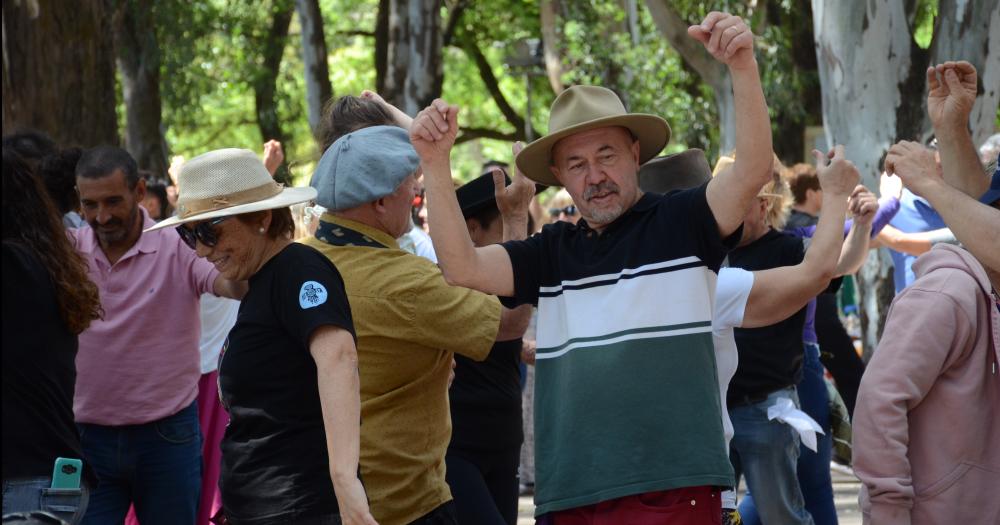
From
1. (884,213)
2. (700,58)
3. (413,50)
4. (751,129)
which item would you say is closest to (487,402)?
(751,129)

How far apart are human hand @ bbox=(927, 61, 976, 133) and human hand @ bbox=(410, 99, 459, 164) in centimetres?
146

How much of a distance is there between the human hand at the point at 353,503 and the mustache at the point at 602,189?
1.08 meters

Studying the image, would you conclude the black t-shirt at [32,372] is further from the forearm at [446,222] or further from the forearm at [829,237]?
the forearm at [829,237]

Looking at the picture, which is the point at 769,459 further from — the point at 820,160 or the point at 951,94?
the point at 951,94

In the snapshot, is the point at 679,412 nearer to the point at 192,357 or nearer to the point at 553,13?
the point at 192,357

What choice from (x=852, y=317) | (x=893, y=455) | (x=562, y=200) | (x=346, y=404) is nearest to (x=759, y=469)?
(x=893, y=455)

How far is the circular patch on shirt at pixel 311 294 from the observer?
153 inches

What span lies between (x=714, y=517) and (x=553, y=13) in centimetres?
1964

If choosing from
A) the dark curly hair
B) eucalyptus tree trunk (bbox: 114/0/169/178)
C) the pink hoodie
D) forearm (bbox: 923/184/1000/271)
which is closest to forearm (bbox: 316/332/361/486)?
the dark curly hair

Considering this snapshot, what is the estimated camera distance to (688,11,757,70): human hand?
3.64m

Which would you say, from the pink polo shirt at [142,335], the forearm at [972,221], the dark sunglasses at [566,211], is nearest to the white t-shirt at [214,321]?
the pink polo shirt at [142,335]

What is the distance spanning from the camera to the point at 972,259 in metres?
4.05

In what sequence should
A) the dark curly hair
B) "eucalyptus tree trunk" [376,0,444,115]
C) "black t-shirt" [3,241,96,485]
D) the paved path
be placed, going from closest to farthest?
"black t-shirt" [3,241,96,485], the dark curly hair, the paved path, "eucalyptus tree trunk" [376,0,444,115]

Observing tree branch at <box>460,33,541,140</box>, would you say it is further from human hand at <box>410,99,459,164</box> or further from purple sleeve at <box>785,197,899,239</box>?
human hand at <box>410,99,459,164</box>
